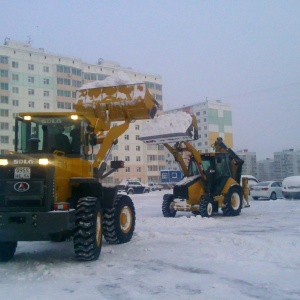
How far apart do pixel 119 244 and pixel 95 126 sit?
304 cm

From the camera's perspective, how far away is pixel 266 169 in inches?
5640

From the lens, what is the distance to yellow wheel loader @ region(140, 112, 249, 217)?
52.7 feet

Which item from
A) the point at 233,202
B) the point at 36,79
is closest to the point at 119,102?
the point at 233,202

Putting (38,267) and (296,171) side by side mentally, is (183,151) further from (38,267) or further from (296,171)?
(296,171)

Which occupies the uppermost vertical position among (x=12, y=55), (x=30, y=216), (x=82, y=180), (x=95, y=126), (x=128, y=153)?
(x=12, y=55)

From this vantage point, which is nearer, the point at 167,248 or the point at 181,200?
the point at 167,248

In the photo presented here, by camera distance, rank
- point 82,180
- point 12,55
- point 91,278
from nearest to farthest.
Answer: point 91,278
point 82,180
point 12,55

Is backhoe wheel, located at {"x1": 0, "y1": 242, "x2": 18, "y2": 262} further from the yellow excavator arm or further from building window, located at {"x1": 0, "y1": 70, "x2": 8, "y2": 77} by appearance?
building window, located at {"x1": 0, "y1": 70, "x2": 8, "y2": 77}

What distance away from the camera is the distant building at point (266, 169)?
139 m

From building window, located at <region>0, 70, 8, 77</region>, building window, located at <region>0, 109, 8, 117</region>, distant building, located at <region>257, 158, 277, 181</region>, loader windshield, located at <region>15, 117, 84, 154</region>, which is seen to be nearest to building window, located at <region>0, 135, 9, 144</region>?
building window, located at <region>0, 109, 8, 117</region>

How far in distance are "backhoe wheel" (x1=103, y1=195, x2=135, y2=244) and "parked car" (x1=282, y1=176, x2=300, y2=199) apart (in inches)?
741

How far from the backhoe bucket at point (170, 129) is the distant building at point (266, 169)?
416ft

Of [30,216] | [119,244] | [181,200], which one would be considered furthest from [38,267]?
[181,200]

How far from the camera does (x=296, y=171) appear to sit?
126 metres
